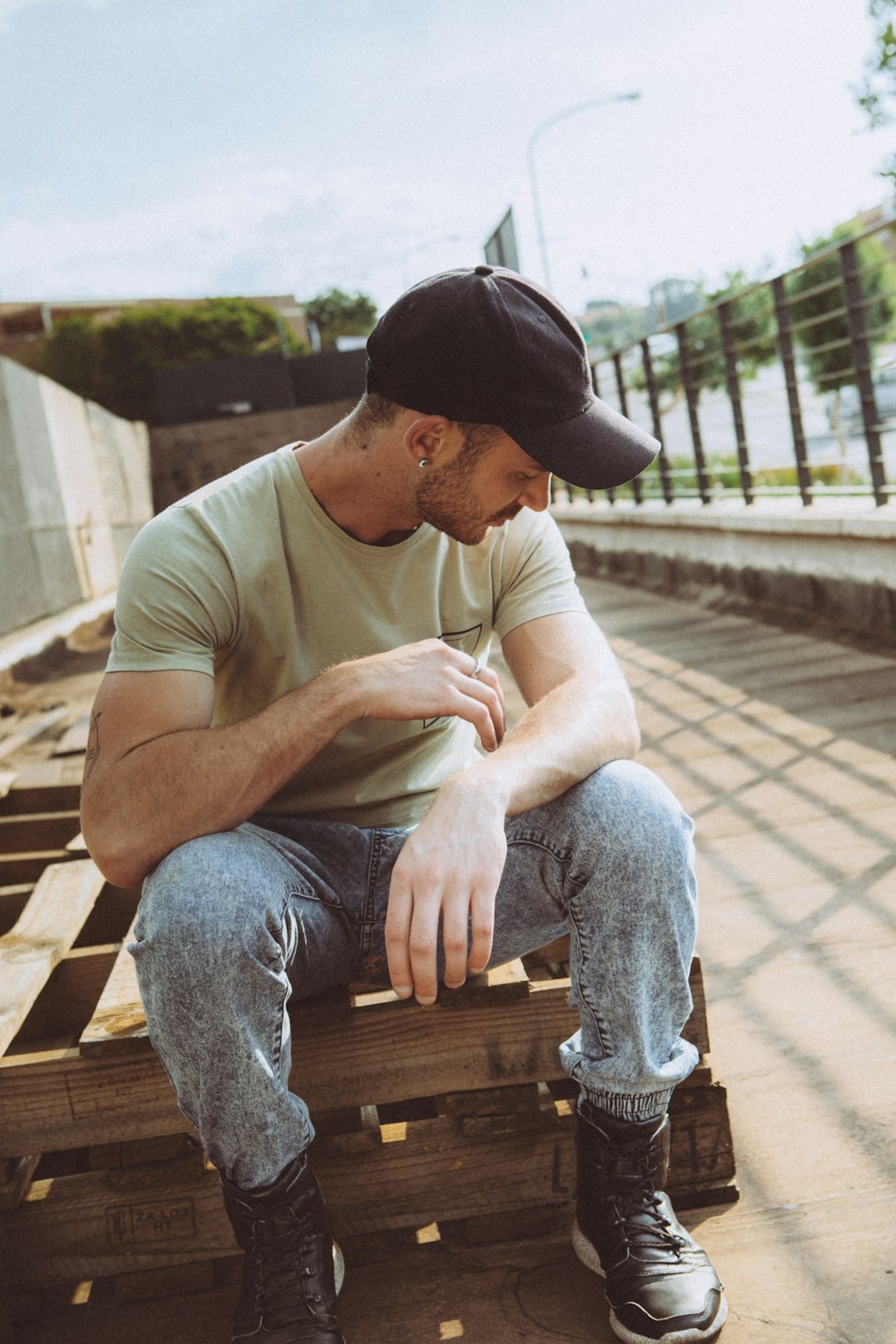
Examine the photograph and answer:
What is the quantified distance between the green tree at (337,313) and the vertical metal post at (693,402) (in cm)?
9817

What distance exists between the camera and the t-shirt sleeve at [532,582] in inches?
87.2

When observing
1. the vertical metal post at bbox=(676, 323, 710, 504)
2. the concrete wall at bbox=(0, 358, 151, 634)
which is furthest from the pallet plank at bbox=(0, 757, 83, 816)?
the vertical metal post at bbox=(676, 323, 710, 504)

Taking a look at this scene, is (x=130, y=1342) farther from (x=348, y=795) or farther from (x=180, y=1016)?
(x=348, y=795)

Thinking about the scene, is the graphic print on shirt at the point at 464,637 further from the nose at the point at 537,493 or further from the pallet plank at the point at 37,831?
the pallet plank at the point at 37,831

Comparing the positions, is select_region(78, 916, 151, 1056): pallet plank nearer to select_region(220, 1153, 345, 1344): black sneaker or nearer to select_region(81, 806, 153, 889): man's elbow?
select_region(81, 806, 153, 889): man's elbow

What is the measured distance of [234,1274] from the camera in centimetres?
199

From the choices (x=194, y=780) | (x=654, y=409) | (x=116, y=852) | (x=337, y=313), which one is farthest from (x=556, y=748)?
(x=337, y=313)

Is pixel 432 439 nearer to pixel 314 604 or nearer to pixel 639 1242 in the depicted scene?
pixel 314 604

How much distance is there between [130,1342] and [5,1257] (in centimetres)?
25

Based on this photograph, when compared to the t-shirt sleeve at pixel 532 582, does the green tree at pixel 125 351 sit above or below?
above

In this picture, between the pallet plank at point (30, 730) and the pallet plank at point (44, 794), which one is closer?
the pallet plank at point (44, 794)

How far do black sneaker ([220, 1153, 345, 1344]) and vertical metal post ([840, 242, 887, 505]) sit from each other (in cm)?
529

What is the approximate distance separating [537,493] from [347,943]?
0.85 meters

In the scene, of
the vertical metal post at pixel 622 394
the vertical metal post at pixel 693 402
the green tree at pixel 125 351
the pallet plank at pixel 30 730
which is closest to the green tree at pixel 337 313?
the green tree at pixel 125 351
